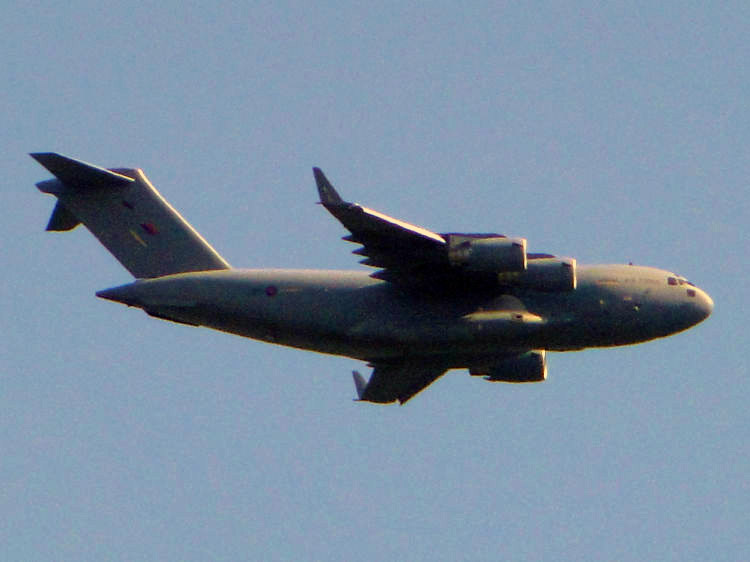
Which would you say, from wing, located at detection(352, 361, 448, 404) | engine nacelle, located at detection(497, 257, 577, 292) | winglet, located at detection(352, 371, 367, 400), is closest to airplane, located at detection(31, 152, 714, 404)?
engine nacelle, located at detection(497, 257, 577, 292)

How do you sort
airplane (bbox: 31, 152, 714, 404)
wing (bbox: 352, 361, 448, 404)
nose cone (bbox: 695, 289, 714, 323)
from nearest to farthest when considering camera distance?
1. airplane (bbox: 31, 152, 714, 404)
2. nose cone (bbox: 695, 289, 714, 323)
3. wing (bbox: 352, 361, 448, 404)

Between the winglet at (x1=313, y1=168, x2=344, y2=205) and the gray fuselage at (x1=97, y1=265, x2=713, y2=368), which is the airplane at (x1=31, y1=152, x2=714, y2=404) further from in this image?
the winglet at (x1=313, y1=168, x2=344, y2=205)

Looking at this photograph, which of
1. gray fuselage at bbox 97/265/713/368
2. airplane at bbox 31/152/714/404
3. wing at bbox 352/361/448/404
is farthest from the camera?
wing at bbox 352/361/448/404

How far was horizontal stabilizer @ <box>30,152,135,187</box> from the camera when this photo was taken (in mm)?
20516

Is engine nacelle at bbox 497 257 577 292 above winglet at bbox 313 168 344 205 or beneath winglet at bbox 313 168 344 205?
beneath

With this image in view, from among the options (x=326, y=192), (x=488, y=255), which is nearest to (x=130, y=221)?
(x=326, y=192)

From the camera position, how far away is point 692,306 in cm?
2025

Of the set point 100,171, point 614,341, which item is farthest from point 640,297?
point 100,171

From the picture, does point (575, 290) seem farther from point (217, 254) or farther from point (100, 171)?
point (100, 171)

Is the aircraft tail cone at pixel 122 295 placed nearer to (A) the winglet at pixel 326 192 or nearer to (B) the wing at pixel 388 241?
(B) the wing at pixel 388 241

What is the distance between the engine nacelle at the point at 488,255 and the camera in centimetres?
1873

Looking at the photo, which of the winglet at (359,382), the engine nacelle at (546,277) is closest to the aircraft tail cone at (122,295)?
the winglet at (359,382)

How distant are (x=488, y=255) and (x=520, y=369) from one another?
383 cm

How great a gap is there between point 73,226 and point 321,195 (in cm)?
586
